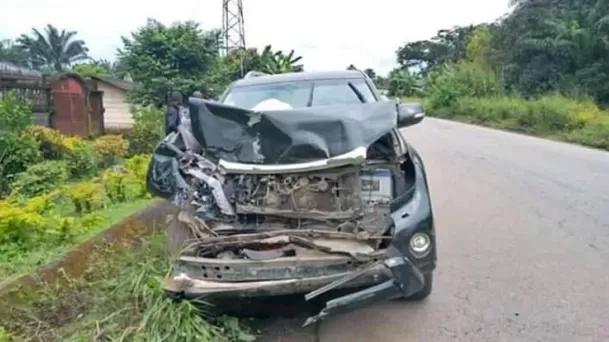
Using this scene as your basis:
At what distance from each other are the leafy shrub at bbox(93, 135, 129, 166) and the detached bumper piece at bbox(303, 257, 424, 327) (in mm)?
9667

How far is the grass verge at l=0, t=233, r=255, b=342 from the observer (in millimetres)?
3715

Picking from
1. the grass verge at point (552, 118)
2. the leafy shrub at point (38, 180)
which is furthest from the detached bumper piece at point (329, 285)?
the grass verge at point (552, 118)

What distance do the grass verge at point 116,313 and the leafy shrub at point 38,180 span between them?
15.6 feet

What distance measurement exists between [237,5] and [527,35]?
1458cm

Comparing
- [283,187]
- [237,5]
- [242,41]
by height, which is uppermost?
[237,5]

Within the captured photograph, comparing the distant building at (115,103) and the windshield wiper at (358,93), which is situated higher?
the windshield wiper at (358,93)

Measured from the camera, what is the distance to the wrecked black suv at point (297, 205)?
359 centimetres

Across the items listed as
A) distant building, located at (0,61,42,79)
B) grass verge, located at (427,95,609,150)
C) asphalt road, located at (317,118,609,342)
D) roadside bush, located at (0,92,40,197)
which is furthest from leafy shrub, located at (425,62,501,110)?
roadside bush, located at (0,92,40,197)

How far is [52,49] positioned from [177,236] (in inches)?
2441

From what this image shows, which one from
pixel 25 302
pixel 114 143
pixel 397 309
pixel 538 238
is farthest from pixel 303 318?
pixel 114 143

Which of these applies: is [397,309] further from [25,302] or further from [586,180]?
[586,180]

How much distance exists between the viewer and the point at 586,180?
9.91m

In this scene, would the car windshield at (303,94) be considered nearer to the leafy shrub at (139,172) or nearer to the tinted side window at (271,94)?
the tinted side window at (271,94)

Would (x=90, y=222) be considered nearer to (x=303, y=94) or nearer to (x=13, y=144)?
(x=303, y=94)
